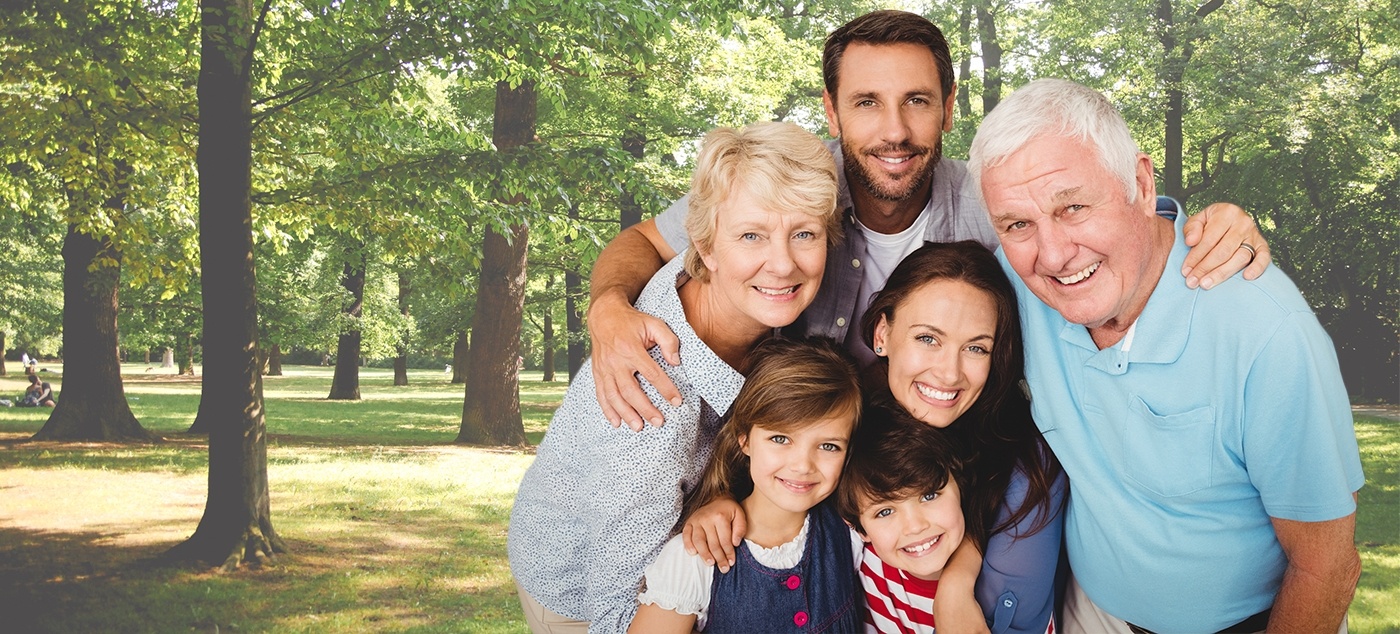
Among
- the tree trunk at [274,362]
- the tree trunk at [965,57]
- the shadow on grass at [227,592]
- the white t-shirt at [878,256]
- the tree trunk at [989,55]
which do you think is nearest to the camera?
the white t-shirt at [878,256]

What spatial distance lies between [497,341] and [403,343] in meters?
1.25

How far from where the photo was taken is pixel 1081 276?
5.13ft

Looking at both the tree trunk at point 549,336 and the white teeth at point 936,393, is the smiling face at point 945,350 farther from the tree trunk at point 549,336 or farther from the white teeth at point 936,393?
the tree trunk at point 549,336

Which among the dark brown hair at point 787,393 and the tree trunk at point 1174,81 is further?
the tree trunk at point 1174,81

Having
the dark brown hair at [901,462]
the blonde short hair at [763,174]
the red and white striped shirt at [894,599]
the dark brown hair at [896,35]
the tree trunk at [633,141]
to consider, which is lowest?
the red and white striped shirt at [894,599]

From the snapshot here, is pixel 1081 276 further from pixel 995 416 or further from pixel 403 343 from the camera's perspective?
pixel 403 343

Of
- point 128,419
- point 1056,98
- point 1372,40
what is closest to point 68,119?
point 128,419

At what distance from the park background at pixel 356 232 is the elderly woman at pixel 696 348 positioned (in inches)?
131

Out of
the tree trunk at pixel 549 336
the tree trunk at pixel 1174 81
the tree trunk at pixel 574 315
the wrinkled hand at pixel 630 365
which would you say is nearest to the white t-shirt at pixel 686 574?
the wrinkled hand at pixel 630 365

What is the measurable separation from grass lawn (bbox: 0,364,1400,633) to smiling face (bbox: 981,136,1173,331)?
13.5ft

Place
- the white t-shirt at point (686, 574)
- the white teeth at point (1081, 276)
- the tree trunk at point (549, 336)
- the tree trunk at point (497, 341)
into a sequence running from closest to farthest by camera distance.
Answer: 1. the white teeth at point (1081, 276)
2. the white t-shirt at point (686, 574)
3. the tree trunk at point (497, 341)
4. the tree trunk at point (549, 336)

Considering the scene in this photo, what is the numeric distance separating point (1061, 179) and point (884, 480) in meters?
0.65

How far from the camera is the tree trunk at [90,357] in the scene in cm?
535

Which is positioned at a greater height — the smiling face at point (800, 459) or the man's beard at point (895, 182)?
the man's beard at point (895, 182)
